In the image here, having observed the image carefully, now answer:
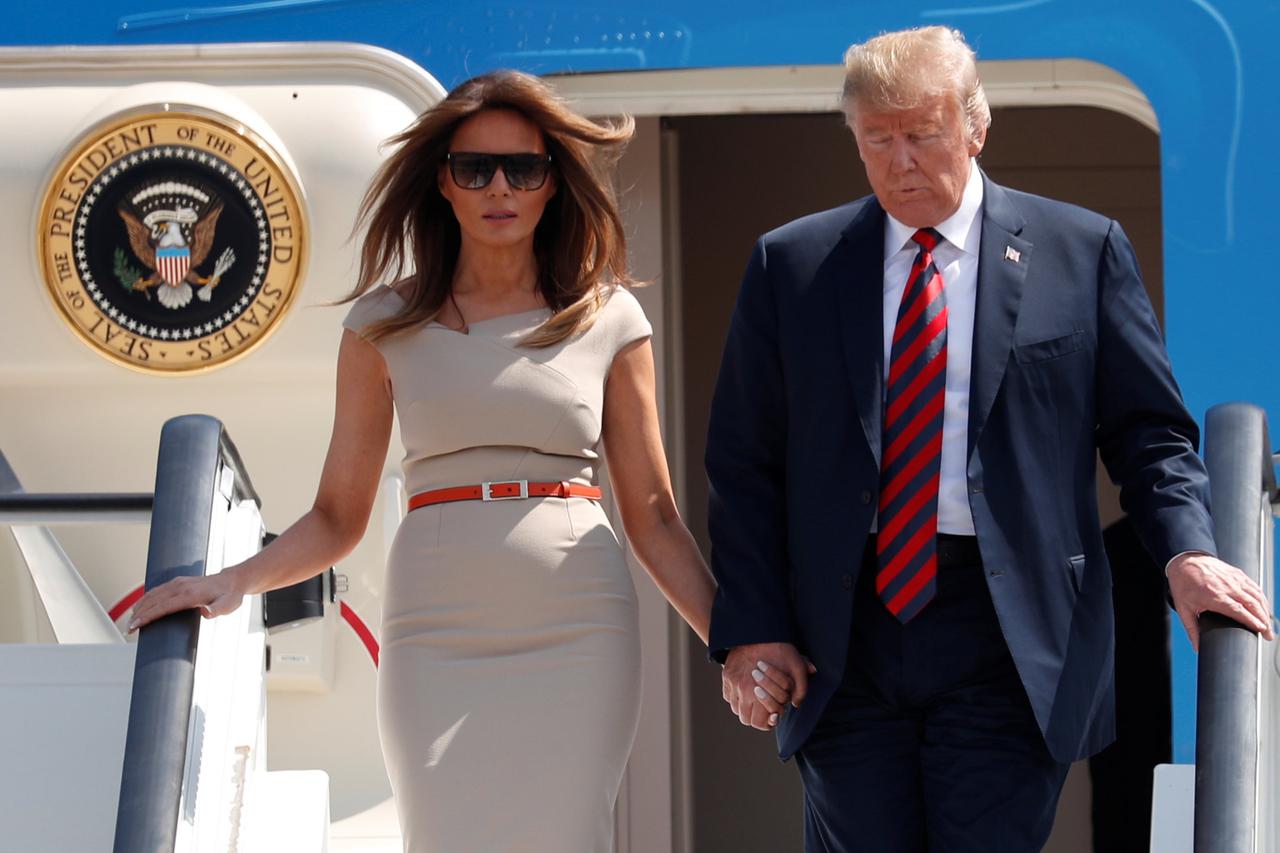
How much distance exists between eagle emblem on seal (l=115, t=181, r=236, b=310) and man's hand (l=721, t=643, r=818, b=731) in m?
2.07

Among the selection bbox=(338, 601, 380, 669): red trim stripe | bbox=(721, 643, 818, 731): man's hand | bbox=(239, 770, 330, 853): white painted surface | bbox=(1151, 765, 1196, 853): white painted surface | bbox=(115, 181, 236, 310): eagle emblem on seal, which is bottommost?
bbox=(239, 770, 330, 853): white painted surface

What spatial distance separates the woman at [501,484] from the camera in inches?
98.7

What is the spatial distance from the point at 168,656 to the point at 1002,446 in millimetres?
1187

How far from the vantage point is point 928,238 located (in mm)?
2434

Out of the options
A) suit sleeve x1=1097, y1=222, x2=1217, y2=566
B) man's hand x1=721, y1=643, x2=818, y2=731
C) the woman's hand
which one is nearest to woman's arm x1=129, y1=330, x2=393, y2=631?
the woman's hand

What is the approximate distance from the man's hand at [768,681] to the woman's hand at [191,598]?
0.76 metres

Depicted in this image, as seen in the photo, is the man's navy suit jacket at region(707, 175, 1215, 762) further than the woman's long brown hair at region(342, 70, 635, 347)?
No

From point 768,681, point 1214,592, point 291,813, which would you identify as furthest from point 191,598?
point 1214,592

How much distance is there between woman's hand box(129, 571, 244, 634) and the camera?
2.64 m

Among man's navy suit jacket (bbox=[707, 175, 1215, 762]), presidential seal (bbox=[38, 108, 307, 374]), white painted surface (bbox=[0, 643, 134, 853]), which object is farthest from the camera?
presidential seal (bbox=[38, 108, 307, 374])

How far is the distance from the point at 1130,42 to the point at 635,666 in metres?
2.08

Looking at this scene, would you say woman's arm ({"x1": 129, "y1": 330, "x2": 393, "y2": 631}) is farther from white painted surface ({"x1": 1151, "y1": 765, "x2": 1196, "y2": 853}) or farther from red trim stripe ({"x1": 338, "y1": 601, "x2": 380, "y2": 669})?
red trim stripe ({"x1": 338, "y1": 601, "x2": 380, "y2": 669})

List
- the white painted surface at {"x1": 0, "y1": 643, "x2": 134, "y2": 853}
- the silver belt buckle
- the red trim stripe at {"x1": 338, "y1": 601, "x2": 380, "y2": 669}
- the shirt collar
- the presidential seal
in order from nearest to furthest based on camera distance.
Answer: the shirt collar, the silver belt buckle, the white painted surface at {"x1": 0, "y1": 643, "x2": 134, "y2": 853}, the presidential seal, the red trim stripe at {"x1": 338, "y1": 601, "x2": 380, "y2": 669}

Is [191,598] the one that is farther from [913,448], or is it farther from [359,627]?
[359,627]
